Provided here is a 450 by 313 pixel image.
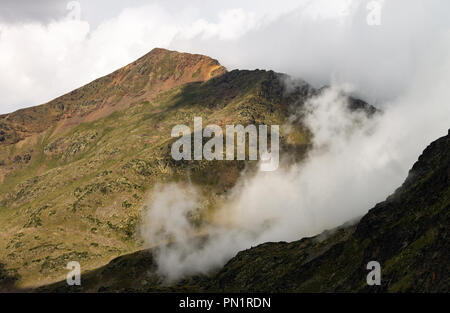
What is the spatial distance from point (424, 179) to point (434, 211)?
30.2m

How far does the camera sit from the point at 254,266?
197125mm

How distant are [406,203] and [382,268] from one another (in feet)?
117
